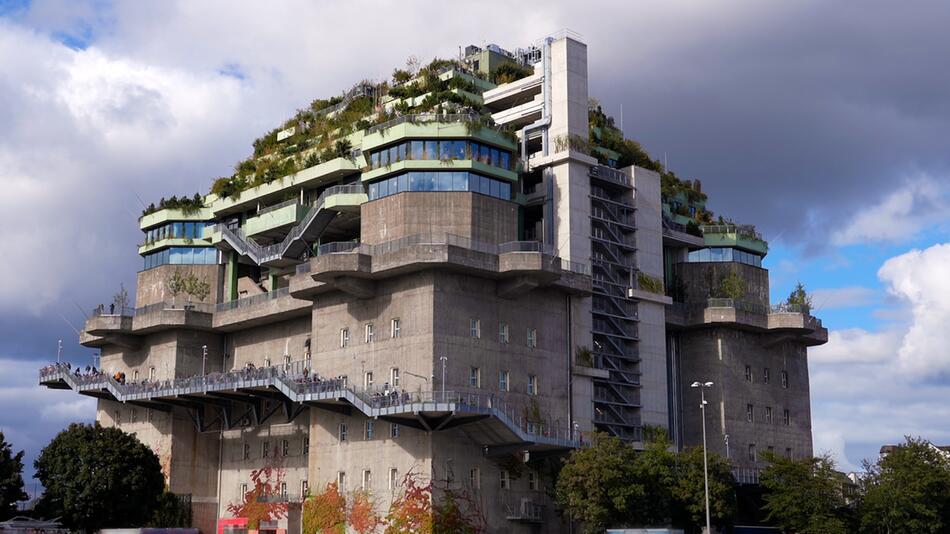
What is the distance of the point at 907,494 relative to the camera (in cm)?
8456

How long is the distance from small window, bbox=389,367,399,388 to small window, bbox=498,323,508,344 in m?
7.59

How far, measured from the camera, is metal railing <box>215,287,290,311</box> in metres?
96.2

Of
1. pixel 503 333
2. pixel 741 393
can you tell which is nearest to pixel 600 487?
pixel 503 333

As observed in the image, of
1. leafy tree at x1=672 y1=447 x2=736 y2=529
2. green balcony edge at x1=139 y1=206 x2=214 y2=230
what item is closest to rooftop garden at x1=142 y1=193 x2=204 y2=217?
green balcony edge at x1=139 y1=206 x2=214 y2=230

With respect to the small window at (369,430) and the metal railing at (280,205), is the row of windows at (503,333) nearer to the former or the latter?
the small window at (369,430)

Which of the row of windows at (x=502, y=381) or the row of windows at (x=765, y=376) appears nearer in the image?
the row of windows at (x=502, y=381)

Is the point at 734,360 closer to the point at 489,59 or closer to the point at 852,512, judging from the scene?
the point at 852,512

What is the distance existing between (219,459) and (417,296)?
30.7 meters

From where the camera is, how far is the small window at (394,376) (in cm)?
8181

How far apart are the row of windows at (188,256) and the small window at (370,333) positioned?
28.2m

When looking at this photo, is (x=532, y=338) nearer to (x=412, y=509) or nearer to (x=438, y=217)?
(x=438, y=217)

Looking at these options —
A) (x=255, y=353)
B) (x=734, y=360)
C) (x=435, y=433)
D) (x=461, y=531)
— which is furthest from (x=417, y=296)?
(x=734, y=360)

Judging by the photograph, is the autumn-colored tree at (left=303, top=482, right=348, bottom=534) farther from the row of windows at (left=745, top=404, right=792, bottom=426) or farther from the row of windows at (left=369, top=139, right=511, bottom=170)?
the row of windows at (left=745, top=404, right=792, bottom=426)

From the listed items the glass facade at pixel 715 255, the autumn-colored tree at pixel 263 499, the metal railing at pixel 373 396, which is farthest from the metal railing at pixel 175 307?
the glass facade at pixel 715 255
